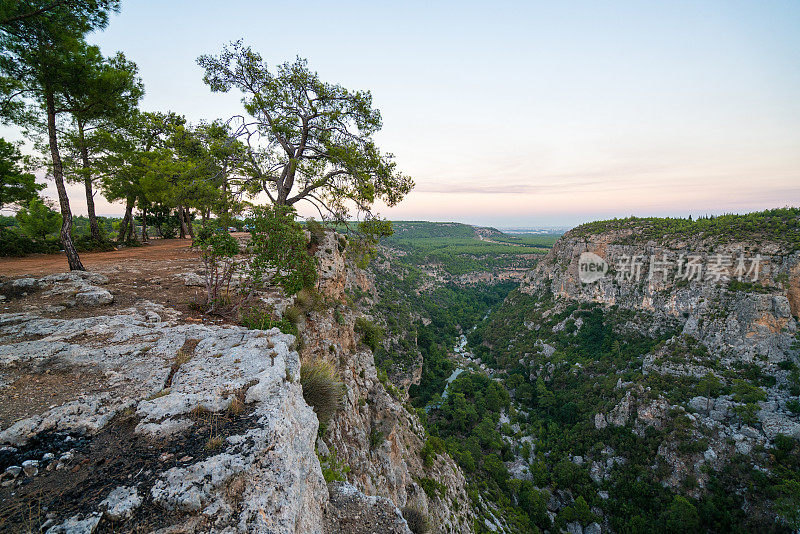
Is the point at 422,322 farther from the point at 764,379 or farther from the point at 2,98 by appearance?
the point at 2,98

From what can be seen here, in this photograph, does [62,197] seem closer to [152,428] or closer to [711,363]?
[152,428]

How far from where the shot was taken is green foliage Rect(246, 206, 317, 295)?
22.2 ft

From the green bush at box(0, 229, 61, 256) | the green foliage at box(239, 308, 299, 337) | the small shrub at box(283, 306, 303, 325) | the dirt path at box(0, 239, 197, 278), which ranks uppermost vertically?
the green bush at box(0, 229, 61, 256)

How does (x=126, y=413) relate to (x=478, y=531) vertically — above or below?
above

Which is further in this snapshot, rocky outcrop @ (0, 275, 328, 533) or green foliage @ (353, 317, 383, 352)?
green foliage @ (353, 317, 383, 352)

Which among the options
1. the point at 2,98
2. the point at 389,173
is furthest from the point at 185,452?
the point at 2,98

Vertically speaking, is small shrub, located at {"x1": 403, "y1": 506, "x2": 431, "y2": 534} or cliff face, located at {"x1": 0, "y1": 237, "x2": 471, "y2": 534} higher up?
cliff face, located at {"x1": 0, "y1": 237, "x2": 471, "y2": 534}

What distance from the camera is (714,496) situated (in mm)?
26797

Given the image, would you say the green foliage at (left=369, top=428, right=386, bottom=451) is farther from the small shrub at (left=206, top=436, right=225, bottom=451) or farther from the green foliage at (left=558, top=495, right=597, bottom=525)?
the green foliage at (left=558, top=495, right=597, bottom=525)

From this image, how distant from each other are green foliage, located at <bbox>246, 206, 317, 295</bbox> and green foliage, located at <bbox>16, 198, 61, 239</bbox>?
1021 inches

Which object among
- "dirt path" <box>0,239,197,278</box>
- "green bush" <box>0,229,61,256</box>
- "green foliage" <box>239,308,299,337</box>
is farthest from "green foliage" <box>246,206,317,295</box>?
"green bush" <box>0,229,61,256</box>

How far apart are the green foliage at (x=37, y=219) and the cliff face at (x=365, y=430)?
24775 millimetres

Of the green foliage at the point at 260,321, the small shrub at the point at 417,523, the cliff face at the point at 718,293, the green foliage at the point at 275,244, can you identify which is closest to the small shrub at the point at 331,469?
the small shrub at the point at 417,523

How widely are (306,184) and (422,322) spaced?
6147 centimetres
